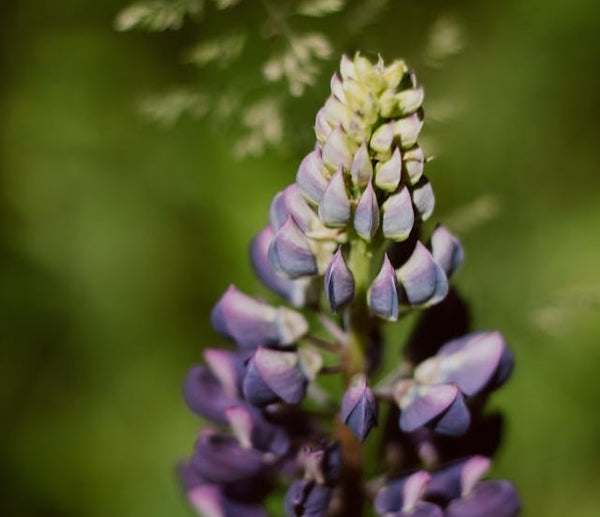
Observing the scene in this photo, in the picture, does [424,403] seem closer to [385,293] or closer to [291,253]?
[385,293]

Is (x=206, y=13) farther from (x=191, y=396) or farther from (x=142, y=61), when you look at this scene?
(x=191, y=396)

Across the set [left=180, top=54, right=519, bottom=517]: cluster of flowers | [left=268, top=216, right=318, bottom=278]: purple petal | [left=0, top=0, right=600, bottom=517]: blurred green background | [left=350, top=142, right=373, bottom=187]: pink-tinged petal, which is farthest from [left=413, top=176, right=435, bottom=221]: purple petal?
[left=0, top=0, right=600, bottom=517]: blurred green background

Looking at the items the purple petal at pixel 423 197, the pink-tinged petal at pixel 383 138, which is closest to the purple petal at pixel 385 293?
the purple petal at pixel 423 197

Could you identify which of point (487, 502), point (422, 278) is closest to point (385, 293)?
point (422, 278)

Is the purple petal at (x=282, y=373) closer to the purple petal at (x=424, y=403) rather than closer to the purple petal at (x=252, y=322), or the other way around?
the purple petal at (x=252, y=322)

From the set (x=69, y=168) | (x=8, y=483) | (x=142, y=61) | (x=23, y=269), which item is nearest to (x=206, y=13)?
(x=142, y=61)

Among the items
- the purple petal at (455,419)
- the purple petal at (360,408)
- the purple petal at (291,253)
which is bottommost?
the purple petal at (455,419)

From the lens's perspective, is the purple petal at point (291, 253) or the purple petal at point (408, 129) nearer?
the purple petal at point (408, 129)

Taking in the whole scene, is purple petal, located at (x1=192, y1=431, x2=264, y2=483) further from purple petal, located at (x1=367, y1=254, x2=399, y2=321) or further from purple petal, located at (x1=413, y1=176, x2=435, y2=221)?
purple petal, located at (x1=413, y1=176, x2=435, y2=221)
